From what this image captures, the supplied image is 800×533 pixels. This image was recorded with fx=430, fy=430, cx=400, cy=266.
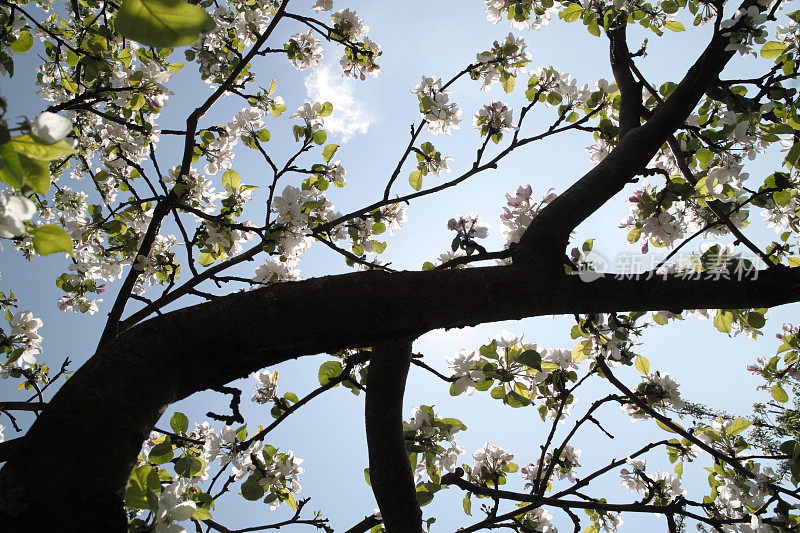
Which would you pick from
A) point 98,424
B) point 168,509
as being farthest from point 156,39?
point 168,509

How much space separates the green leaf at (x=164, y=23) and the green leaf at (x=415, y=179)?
2.63m

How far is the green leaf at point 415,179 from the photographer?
10.1ft

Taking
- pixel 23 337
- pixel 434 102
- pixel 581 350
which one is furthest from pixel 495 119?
pixel 23 337

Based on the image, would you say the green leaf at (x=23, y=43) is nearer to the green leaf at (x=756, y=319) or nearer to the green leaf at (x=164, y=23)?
the green leaf at (x=164, y=23)

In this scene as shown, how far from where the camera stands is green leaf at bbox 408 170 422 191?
308cm

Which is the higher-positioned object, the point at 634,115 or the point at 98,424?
the point at 634,115

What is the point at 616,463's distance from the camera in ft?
7.74

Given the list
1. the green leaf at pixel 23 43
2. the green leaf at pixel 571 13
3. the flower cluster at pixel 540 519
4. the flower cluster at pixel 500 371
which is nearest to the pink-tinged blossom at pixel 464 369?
the flower cluster at pixel 500 371

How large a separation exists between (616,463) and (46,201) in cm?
526

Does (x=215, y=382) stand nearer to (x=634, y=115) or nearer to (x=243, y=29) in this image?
(x=634, y=115)

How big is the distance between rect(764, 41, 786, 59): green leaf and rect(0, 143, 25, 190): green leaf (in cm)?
348

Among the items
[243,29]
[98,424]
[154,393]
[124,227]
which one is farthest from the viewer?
[243,29]

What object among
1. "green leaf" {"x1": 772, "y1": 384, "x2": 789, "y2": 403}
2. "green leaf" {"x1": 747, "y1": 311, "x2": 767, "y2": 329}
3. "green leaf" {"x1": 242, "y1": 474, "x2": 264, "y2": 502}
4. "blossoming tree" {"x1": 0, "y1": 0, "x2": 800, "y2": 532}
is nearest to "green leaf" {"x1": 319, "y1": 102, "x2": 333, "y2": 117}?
"blossoming tree" {"x1": 0, "y1": 0, "x2": 800, "y2": 532}

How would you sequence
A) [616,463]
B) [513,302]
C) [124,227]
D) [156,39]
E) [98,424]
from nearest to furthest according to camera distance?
[156,39], [98,424], [513,302], [616,463], [124,227]
